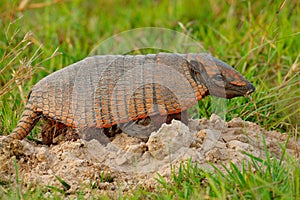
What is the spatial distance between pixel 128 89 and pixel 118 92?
3.5 inches

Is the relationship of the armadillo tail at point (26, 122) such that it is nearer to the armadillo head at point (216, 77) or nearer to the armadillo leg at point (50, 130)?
the armadillo leg at point (50, 130)

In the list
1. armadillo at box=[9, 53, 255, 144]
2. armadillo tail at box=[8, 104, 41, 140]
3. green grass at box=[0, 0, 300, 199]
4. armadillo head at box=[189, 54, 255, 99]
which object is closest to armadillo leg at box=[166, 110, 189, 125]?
armadillo at box=[9, 53, 255, 144]

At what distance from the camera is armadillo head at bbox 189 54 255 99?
4.87 m

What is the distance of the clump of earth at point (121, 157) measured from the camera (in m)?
4.40

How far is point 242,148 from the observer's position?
470cm

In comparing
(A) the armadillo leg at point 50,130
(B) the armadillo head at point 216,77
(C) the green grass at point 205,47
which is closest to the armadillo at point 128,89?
(B) the armadillo head at point 216,77

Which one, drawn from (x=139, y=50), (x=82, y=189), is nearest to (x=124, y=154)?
(x=82, y=189)

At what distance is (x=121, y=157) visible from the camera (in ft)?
15.3

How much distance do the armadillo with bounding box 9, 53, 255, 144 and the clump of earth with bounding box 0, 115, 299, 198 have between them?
0.75 ft

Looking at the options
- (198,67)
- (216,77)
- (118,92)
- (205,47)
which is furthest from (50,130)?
(205,47)

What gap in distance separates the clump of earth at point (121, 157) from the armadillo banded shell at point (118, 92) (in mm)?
221

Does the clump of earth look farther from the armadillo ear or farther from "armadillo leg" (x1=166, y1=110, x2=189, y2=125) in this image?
the armadillo ear

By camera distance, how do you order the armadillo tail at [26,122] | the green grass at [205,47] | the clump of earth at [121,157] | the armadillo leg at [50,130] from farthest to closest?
the armadillo leg at [50,130] < the armadillo tail at [26,122] < the clump of earth at [121,157] < the green grass at [205,47]

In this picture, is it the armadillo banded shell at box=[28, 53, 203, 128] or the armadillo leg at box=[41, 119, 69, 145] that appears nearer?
the armadillo banded shell at box=[28, 53, 203, 128]
